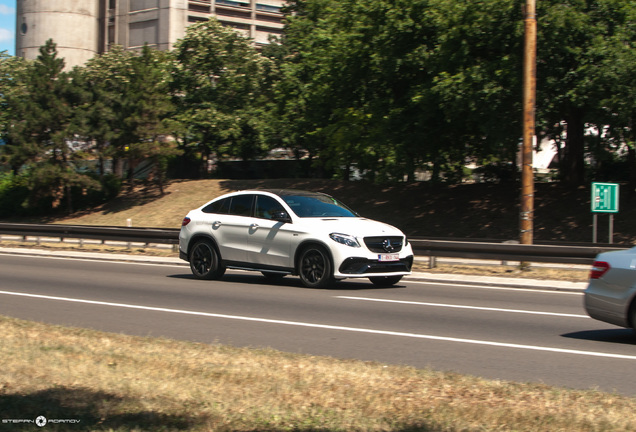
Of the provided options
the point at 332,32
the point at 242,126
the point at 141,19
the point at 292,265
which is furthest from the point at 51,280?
the point at 141,19

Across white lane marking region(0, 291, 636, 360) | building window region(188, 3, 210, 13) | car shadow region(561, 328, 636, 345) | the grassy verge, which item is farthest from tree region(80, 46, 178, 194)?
building window region(188, 3, 210, 13)

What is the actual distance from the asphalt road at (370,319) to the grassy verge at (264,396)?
956mm

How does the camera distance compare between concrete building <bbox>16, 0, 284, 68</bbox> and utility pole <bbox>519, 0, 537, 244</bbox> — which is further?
concrete building <bbox>16, 0, 284, 68</bbox>

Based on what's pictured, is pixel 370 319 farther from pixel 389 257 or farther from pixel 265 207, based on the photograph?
pixel 265 207

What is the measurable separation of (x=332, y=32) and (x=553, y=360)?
28.4m

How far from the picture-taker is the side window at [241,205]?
47.3 feet

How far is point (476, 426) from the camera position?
4691 mm

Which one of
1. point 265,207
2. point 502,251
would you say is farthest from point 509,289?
point 265,207

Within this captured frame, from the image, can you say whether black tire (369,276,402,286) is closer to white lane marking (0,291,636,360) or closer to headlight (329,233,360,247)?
headlight (329,233,360,247)

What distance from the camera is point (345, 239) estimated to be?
1284 cm

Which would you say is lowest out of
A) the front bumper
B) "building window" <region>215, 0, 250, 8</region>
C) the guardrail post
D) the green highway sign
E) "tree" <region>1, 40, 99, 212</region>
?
the guardrail post

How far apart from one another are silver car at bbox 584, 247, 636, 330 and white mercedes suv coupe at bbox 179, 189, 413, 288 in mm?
4830

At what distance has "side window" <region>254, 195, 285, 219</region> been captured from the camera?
14.0 meters

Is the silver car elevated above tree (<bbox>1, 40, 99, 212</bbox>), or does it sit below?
below
